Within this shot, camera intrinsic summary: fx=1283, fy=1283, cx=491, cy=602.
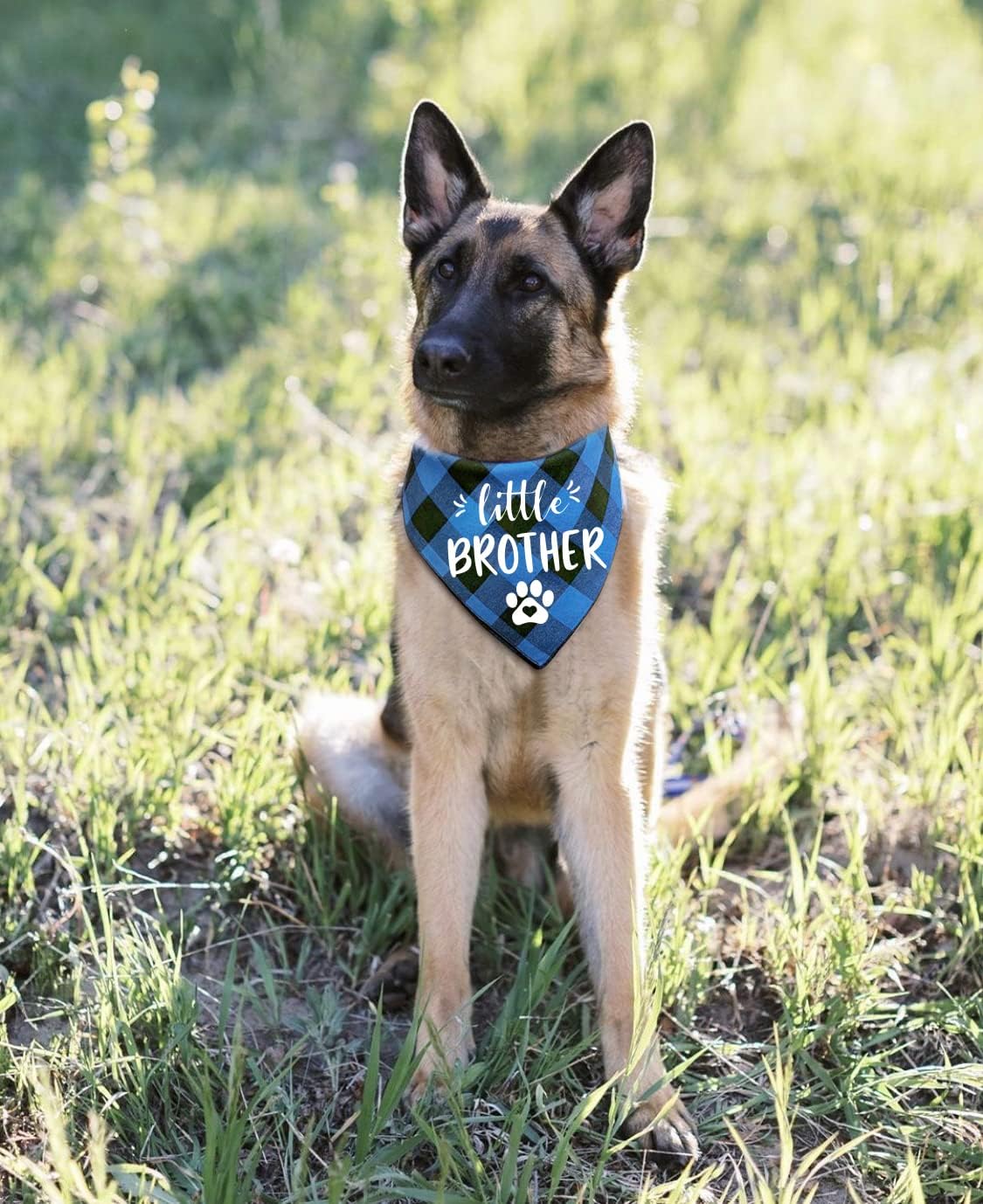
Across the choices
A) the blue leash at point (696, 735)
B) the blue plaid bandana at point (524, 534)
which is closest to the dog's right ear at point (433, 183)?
the blue plaid bandana at point (524, 534)

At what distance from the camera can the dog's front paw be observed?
2396 mm

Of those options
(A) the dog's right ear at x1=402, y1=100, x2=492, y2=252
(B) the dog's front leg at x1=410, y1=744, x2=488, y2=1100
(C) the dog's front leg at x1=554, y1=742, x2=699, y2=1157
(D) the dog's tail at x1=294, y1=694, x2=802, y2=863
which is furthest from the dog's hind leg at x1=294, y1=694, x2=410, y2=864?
(A) the dog's right ear at x1=402, y1=100, x2=492, y2=252

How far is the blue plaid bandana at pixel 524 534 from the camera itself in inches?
102

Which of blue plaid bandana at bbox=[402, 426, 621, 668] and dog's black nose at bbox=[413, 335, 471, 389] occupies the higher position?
dog's black nose at bbox=[413, 335, 471, 389]

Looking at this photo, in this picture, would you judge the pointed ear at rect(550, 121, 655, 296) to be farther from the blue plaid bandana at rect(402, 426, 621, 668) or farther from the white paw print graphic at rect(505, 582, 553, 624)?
the white paw print graphic at rect(505, 582, 553, 624)

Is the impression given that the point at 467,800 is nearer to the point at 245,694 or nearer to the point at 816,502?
the point at 245,694

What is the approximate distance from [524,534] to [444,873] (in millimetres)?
724

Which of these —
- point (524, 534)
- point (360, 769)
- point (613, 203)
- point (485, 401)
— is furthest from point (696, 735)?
point (613, 203)

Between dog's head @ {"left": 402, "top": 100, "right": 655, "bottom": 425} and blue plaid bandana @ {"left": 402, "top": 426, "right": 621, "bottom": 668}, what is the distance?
0.48 feet

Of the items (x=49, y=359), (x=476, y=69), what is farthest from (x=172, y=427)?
(x=476, y=69)

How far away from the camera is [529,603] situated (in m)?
2.56

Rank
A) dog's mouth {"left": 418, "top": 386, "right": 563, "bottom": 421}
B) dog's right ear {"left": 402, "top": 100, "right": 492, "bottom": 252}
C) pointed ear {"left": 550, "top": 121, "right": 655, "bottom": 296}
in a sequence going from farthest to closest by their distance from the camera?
dog's right ear {"left": 402, "top": 100, "right": 492, "bottom": 252}, pointed ear {"left": 550, "top": 121, "right": 655, "bottom": 296}, dog's mouth {"left": 418, "top": 386, "right": 563, "bottom": 421}

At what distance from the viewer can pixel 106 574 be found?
400 centimetres

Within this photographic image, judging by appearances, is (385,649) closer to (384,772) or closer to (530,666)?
(384,772)
